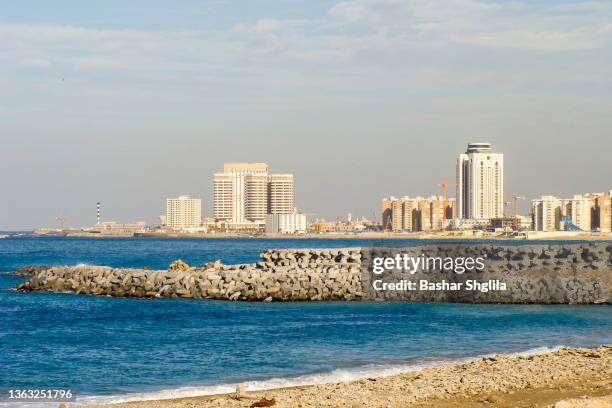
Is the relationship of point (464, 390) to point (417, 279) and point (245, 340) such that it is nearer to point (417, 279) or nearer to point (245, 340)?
point (245, 340)

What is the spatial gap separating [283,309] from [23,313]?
25.7 feet

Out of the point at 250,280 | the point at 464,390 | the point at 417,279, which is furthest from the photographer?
the point at 417,279

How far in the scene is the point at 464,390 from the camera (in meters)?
12.0

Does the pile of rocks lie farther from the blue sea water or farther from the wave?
the wave

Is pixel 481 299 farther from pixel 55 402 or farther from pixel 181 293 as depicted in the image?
pixel 55 402

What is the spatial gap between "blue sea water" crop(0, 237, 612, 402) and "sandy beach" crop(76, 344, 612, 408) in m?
1.38

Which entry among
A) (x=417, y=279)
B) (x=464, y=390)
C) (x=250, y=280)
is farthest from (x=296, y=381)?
(x=417, y=279)

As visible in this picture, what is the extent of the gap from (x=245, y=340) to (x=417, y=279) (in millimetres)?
13211

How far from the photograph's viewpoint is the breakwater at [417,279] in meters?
29.6

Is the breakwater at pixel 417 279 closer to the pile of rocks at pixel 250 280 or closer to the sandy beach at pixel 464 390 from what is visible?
the pile of rocks at pixel 250 280

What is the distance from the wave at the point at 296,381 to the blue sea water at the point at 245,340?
30 millimetres

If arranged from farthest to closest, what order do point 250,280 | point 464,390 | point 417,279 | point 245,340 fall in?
point 417,279, point 250,280, point 245,340, point 464,390

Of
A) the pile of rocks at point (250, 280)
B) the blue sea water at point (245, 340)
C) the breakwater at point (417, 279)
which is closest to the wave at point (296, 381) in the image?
the blue sea water at point (245, 340)

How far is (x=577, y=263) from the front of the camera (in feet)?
101
